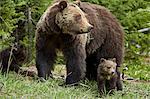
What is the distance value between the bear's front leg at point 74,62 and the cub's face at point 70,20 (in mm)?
326

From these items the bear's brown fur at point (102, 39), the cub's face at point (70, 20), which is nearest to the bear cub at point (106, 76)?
the cub's face at point (70, 20)

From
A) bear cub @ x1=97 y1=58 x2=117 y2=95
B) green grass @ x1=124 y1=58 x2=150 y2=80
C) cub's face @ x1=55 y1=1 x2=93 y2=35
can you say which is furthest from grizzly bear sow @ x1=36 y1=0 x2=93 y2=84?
green grass @ x1=124 y1=58 x2=150 y2=80

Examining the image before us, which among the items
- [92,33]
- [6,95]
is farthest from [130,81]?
[6,95]

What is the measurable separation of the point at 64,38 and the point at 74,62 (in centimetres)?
46

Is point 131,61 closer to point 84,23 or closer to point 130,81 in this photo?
point 130,81

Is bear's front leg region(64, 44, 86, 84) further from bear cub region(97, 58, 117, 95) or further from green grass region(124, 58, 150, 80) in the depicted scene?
green grass region(124, 58, 150, 80)

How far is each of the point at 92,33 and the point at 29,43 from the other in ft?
8.65

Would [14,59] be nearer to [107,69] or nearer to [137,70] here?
[107,69]

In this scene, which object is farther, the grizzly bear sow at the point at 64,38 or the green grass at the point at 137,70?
the green grass at the point at 137,70

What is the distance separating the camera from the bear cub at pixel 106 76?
25.3 feet

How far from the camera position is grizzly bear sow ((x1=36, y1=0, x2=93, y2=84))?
7844 mm

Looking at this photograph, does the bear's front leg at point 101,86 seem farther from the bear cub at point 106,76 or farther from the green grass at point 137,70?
the green grass at point 137,70

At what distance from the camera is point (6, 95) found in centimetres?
532

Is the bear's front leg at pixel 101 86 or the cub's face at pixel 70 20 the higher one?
the cub's face at pixel 70 20
